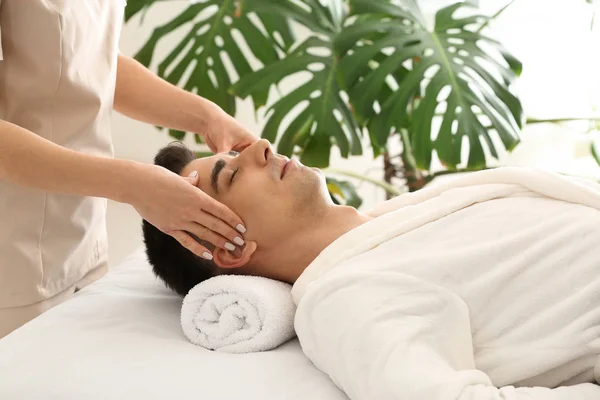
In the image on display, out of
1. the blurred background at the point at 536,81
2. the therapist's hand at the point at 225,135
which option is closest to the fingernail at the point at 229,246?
the therapist's hand at the point at 225,135

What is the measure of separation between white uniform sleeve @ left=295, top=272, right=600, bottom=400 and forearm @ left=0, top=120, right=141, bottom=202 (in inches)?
15.0

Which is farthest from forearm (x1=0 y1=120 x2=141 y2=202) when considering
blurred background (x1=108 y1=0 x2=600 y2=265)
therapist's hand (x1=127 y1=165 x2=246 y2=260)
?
blurred background (x1=108 y1=0 x2=600 y2=265)

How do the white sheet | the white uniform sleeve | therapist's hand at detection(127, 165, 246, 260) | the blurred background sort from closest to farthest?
the white uniform sleeve, the white sheet, therapist's hand at detection(127, 165, 246, 260), the blurred background

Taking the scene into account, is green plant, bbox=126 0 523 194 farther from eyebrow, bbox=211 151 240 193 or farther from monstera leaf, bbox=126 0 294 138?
eyebrow, bbox=211 151 240 193

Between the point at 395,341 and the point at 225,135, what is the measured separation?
779 millimetres

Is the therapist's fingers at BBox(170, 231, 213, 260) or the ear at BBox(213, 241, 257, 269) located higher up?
the therapist's fingers at BBox(170, 231, 213, 260)

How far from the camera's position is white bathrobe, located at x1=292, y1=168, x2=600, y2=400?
981mm

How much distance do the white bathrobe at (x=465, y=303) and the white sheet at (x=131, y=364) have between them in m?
0.08

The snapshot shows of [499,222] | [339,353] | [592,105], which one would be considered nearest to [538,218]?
[499,222]

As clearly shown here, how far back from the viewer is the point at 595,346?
41.8 inches

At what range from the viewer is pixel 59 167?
120 cm

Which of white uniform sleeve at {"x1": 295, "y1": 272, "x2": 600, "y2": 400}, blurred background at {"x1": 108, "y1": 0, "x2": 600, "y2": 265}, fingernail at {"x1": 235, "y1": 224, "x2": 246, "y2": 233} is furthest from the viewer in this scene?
blurred background at {"x1": 108, "y1": 0, "x2": 600, "y2": 265}

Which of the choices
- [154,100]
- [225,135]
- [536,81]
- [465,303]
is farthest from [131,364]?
[536,81]

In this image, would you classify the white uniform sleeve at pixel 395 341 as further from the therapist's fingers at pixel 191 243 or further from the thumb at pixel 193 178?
the thumb at pixel 193 178
